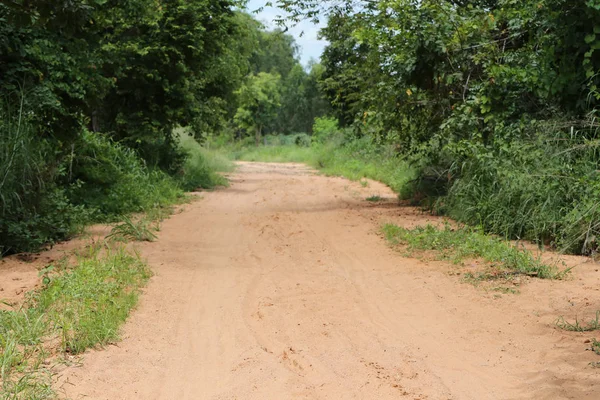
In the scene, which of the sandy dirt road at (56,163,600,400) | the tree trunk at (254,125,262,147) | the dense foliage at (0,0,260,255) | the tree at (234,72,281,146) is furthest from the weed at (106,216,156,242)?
the tree trunk at (254,125,262,147)

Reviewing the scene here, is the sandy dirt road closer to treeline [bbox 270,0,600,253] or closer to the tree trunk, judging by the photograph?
treeline [bbox 270,0,600,253]

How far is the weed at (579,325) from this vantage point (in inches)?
215

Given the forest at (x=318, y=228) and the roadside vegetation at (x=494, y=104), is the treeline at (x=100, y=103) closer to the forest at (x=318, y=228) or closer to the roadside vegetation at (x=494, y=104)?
the forest at (x=318, y=228)

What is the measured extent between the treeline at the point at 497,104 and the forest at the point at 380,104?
0.03m

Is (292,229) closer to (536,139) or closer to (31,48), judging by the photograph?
(536,139)

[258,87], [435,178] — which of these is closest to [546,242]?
[435,178]

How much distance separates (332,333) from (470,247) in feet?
11.5

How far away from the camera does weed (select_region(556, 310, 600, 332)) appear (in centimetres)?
545

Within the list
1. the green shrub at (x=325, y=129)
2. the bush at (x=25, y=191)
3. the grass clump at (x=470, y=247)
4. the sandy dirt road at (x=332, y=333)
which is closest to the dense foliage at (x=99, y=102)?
the bush at (x=25, y=191)

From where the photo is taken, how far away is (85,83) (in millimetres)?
10453

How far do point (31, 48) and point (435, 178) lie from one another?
817 centimetres

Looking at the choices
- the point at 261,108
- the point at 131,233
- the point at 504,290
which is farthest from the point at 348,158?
the point at 261,108

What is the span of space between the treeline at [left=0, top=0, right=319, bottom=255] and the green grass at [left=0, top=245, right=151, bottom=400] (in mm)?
1864

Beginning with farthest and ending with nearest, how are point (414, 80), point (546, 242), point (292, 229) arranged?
point (414, 80), point (292, 229), point (546, 242)
